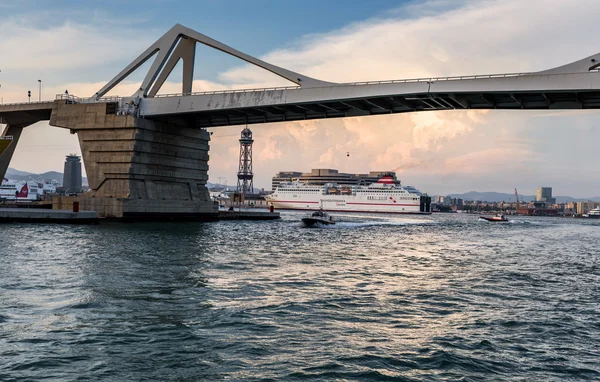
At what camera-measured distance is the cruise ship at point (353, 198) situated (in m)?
161

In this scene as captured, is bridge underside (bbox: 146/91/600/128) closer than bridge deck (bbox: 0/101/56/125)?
Yes

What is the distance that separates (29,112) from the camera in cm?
6988

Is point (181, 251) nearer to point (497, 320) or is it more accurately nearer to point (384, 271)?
point (384, 271)

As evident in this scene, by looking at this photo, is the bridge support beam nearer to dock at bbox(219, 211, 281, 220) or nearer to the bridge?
the bridge

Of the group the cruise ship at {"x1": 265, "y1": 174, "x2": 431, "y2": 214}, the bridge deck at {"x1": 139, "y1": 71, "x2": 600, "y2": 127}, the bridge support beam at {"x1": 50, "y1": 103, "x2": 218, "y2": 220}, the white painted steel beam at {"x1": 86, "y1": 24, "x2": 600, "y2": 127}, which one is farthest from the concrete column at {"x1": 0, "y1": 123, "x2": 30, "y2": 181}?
the cruise ship at {"x1": 265, "y1": 174, "x2": 431, "y2": 214}

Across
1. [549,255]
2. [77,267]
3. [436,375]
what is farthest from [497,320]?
[549,255]

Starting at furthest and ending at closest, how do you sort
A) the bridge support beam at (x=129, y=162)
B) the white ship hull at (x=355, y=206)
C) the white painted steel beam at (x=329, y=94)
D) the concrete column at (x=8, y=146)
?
Result: the white ship hull at (x=355, y=206) → the concrete column at (x=8, y=146) → the bridge support beam at (x=129, y=162) → the white painted steel beam at (x=329, y=94)

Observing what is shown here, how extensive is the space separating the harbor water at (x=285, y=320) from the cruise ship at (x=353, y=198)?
132m

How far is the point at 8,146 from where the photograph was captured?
67688 millimetres

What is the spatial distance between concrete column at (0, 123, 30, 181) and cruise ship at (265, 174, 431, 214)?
96766mm

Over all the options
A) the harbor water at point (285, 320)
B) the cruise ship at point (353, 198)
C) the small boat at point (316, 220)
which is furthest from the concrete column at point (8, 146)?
the cruise ship at point (353, 198)

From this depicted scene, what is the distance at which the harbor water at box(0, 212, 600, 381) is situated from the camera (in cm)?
1093

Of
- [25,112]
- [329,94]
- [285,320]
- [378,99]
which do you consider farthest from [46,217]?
[285,320]

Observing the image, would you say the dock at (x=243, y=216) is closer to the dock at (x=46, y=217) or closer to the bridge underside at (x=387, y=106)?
the bridge underside at (x=387, y=106)
